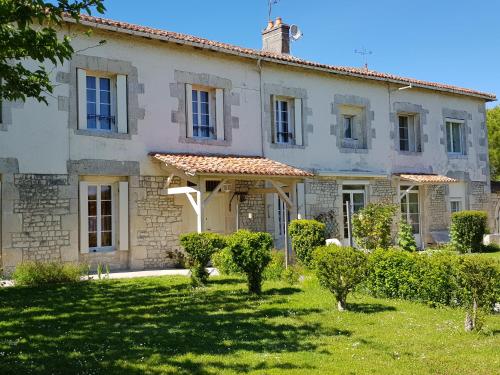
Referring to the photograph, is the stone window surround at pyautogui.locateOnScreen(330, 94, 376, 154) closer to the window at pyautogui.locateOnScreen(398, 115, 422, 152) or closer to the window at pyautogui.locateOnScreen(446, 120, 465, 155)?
the window at pyautogui.locateOnScreen(398, 115, 422, 152)

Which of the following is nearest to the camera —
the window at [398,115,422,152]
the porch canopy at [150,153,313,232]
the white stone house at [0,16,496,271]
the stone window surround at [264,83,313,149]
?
the white stone house at [0,16,496,271]

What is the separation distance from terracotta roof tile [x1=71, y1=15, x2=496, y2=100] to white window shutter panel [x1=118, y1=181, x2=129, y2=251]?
339 centimetres

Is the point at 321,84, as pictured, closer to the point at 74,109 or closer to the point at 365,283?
the point at 74,109

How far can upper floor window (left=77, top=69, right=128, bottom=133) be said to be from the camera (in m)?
11.7

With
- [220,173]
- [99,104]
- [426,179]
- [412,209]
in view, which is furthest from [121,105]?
[412,209]

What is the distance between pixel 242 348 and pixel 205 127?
885 cm

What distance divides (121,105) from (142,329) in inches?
278

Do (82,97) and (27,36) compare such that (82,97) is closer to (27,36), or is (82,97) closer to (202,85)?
(202,85)

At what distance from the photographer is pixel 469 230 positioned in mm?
15555

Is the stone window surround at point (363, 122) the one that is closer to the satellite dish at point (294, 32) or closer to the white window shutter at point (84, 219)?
the satellite dish at point (294, 32)

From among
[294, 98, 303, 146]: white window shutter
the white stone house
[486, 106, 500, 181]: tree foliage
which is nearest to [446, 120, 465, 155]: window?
the white stone house

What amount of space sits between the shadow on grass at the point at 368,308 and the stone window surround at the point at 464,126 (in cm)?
1264

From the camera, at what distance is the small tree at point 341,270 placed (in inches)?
270

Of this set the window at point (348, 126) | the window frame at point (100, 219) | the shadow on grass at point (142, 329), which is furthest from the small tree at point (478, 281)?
the window at point (348, 126)
